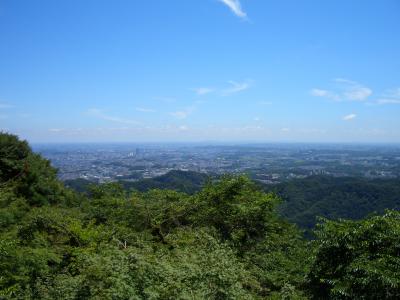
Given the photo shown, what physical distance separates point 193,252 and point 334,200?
61.8 meters

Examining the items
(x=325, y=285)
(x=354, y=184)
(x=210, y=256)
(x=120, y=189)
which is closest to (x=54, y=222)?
(x=210, y=256)

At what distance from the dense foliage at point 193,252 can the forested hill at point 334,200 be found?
4019 cm

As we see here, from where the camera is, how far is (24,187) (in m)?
19.6

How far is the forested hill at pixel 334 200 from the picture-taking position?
58.0m

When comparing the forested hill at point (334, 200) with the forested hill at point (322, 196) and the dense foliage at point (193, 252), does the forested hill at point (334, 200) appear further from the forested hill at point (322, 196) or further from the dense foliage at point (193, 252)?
the dense foliage at point (193, 252)

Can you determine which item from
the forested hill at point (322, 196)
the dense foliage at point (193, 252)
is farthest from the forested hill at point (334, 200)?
the dense foliage at point (193, 252)

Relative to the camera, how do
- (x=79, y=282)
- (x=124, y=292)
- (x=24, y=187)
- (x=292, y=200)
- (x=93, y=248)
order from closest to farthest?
(x=124, y=292) < (x=79, y=282) < (x=93, y=248) < (x=24, y=187) < (x=292, y=200)

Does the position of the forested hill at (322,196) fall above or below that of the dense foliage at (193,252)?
below

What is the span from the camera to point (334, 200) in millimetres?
66750

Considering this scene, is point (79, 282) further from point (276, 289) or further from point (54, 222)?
point (276, 289)

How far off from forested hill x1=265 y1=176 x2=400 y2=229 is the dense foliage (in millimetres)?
40192

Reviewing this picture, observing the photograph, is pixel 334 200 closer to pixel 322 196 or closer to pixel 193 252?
pixel 322 196

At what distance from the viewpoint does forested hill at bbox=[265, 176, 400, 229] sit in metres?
58.0

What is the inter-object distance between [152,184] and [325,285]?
60822 mm
